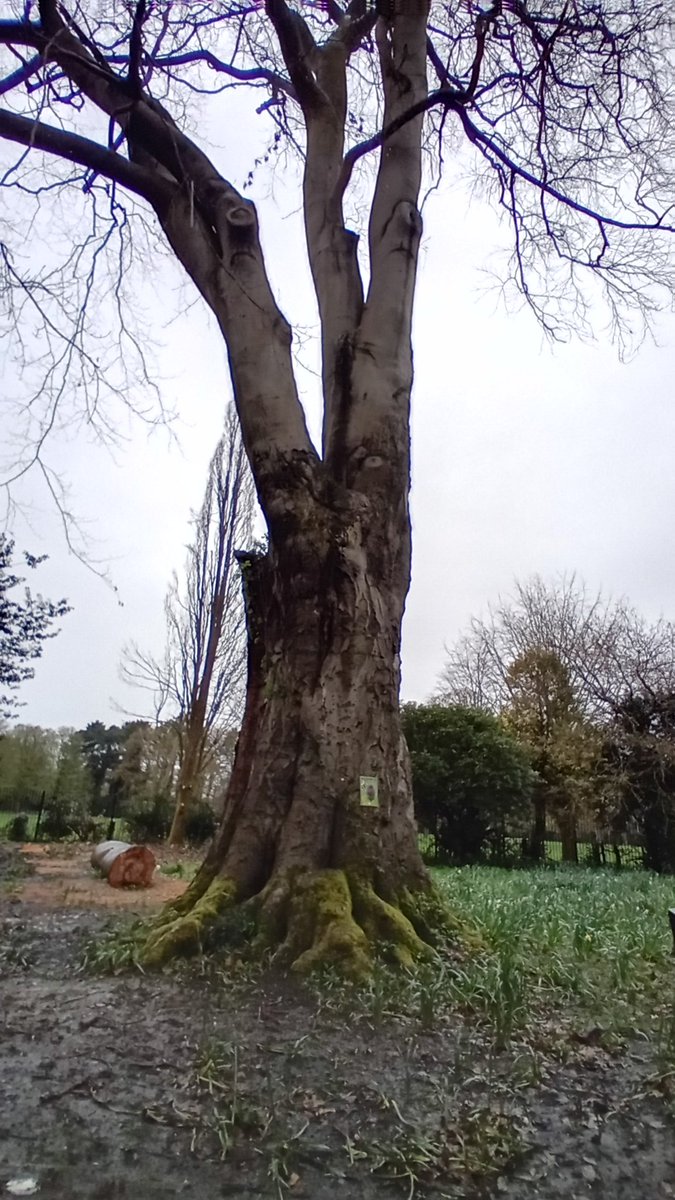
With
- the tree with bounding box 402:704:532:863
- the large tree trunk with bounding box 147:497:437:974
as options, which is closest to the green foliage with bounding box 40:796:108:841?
the tree with bounding box 402:704:532:863

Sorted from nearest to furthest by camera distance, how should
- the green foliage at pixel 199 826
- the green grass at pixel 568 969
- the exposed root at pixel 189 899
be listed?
1. the green grass at pixel 568 969
2. the exposed root at pixel 189 899
3. the green foliage at pixel 199 826

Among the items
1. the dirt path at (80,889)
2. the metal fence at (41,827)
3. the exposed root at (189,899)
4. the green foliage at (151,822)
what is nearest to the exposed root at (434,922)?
the exposed root at (189,899)

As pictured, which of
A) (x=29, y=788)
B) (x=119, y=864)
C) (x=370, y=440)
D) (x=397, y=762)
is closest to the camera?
(x=397, y=762)

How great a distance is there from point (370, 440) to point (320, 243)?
6.18ft

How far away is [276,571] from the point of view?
4.29 metres

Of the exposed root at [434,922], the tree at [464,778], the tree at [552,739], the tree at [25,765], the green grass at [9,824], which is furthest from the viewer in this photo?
the tree at [25,765]

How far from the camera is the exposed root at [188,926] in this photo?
339 cm

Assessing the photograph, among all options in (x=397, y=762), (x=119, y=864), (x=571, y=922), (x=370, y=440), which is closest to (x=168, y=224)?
(x=370, y=440)

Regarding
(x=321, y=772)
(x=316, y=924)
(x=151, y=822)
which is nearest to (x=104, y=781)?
(x=151, y=822)

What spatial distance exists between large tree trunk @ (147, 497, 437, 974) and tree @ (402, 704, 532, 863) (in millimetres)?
9039

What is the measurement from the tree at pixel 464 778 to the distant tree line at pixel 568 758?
0.06 feet

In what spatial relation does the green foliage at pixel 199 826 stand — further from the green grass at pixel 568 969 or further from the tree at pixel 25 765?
the green grass at pixel 568 969

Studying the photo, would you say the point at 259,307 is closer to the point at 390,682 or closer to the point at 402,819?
the point at 390,682

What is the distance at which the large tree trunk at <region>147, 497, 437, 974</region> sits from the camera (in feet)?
11.8
